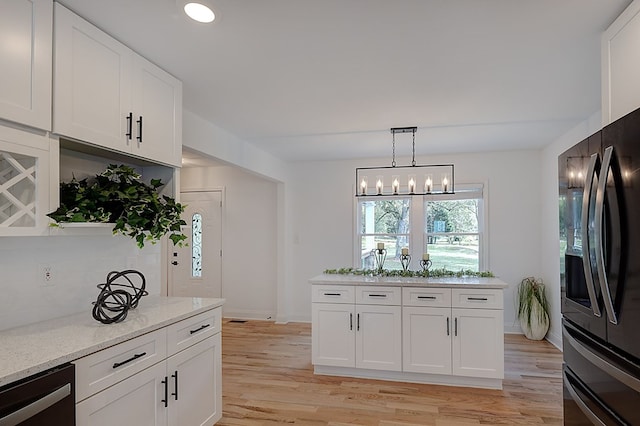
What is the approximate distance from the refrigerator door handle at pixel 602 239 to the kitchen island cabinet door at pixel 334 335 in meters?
2.41

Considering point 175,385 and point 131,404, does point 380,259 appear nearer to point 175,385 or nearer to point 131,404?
point 175,385

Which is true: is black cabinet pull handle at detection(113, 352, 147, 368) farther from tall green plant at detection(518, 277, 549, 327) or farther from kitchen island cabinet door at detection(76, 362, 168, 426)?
tall green plant at detection(518, 277, 549, 327)

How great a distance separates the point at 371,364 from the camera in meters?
3.68

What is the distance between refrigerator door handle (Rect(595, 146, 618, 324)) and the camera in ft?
5.09

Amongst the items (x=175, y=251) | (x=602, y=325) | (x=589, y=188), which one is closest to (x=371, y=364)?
(x=602, y=325)

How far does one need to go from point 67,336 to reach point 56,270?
0.55 meters

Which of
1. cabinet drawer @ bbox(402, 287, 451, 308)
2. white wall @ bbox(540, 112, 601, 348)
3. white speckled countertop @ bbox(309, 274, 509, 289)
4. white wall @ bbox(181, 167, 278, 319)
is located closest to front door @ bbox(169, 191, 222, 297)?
white wall @ bbox(181, 167, 278, 319)

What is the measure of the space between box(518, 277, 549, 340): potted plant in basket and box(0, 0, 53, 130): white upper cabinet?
17.3 ft

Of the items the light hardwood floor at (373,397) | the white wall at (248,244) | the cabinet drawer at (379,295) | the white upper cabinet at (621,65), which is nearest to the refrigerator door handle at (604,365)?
the white upper cabinet at (621,65)

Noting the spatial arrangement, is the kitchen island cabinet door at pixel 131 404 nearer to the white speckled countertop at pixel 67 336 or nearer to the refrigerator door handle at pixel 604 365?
the white speckled countertop at pixel 67 336

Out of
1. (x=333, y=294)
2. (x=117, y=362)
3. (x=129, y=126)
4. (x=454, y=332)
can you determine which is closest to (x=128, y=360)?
(x=117, y=362)

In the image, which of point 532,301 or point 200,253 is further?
point 200,253

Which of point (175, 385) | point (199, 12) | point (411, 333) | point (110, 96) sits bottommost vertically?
point (411, 333)

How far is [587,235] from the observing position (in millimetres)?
1711
